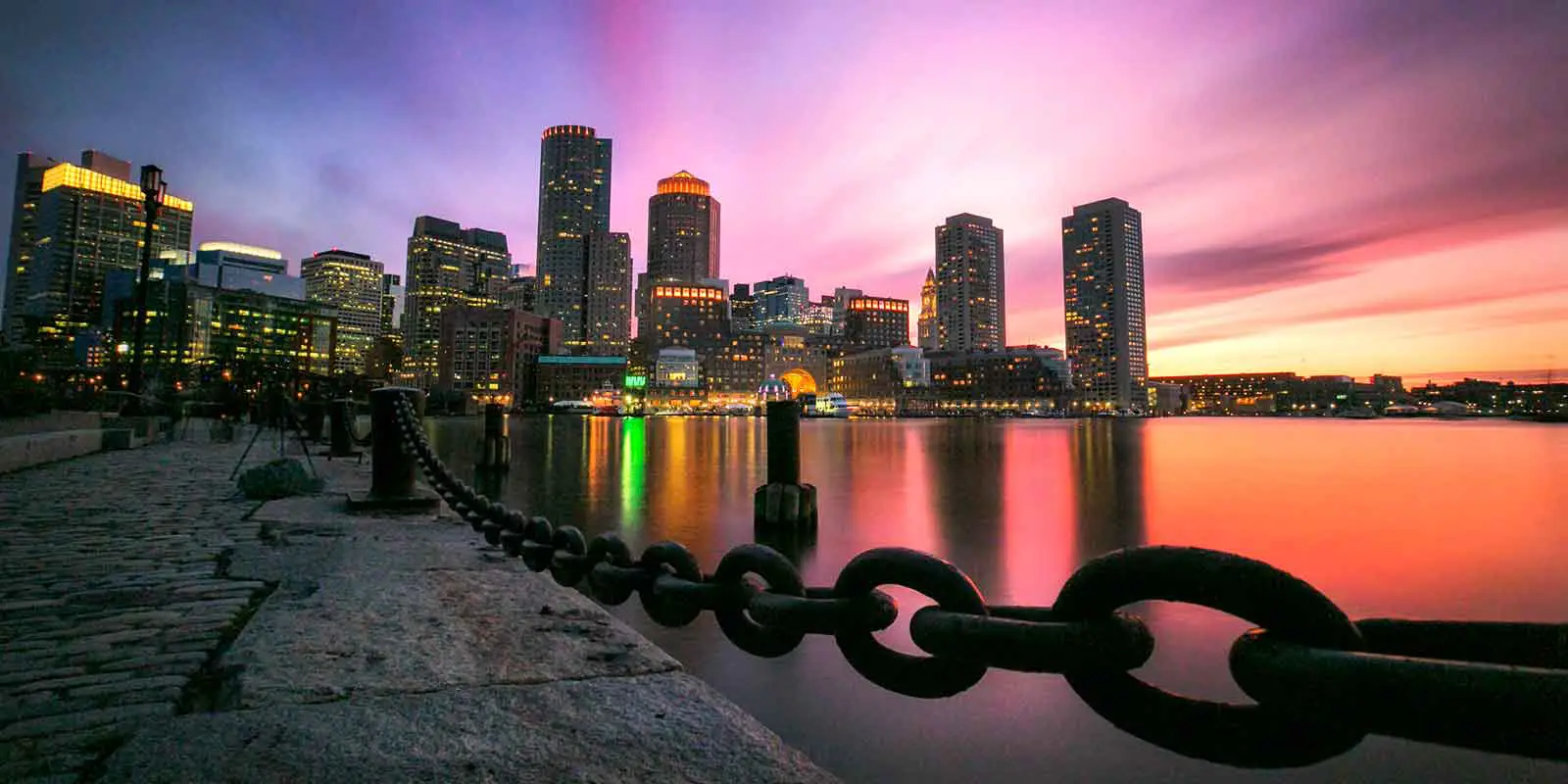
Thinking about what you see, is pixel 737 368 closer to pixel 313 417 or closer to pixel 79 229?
pixel 79 229

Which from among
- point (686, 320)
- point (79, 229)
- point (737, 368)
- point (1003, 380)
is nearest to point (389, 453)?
point (1003, 380)

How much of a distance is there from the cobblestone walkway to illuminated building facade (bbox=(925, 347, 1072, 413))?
187 metres

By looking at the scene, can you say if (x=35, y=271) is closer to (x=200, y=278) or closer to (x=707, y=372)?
(x=200, y=278)

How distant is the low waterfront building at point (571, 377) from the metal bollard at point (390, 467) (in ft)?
539

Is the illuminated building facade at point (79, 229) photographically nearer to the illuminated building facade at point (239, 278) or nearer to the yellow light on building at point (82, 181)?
the yellow light on building at point (82, 181)

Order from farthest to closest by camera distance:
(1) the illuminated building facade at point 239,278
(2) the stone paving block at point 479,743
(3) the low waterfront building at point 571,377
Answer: (3) the low waterfront building at point 571,377, (1) the illuminated building facade at point 239,278, (2) the stone paving block at point 479,743

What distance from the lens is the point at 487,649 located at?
3.30 meters

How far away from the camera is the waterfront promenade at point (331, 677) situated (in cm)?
218

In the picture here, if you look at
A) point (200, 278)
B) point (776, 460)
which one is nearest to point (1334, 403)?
point (776, 460)

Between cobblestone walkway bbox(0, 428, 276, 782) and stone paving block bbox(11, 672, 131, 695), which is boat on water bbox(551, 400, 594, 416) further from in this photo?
stone paving block bbox(11, 672, 131, 695)

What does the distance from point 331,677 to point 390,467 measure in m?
5.83

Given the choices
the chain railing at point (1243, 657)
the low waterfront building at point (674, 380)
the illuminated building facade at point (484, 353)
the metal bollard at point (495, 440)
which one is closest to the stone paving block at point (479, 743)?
the chain railing at point (1243, 657)

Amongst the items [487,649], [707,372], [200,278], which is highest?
[200,278]

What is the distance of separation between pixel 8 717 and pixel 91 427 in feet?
68.1
